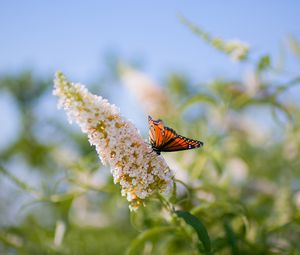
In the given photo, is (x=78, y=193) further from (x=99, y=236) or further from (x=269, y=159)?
(x=269, y=159)

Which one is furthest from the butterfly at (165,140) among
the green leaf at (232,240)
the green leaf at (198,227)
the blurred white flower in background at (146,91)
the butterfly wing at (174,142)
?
the blurred white flower in background at (146,91)

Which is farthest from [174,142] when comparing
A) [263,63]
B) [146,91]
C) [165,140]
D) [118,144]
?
[146,91]

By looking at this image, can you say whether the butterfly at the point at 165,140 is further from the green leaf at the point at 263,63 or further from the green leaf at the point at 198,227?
the green leaf at the point at 263,63

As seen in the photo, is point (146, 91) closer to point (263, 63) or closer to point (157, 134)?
point (263, 63)

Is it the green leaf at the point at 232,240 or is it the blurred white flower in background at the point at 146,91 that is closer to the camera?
the green leaf at the point at 232,240

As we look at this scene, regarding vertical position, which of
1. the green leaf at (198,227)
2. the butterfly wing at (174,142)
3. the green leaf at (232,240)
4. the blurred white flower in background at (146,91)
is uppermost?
the blurred white flower in background at (146,91)

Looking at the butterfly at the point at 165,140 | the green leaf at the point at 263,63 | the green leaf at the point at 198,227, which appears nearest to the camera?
the green leaf at the point at 198,227

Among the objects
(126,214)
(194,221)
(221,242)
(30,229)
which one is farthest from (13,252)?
(194,221)
